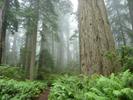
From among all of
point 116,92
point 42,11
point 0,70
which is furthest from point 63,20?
point 116,92

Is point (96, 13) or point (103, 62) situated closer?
point (103, 62)

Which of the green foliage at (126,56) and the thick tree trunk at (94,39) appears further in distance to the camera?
the thick tree trunk at (94,39)

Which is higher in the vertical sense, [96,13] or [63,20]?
[63,20]

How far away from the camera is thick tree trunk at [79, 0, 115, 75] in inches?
245

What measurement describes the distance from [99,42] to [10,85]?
4559mm

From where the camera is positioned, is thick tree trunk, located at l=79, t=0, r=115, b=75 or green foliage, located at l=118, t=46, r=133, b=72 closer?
green foliage, located at l=118, t=46, r=133, b=72

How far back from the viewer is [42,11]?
1972 centimetres

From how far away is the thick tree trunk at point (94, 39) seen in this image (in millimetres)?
6230

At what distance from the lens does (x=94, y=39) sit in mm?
6496

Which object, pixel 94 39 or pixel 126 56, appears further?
pixel 94 39

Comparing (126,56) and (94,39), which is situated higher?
(94,39)

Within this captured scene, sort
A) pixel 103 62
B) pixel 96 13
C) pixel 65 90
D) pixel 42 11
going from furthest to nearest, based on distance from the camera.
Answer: pixel 42 11, pixel 96 13, pixel 103 62, pixel 65 90

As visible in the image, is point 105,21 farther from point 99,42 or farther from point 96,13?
point 99,42

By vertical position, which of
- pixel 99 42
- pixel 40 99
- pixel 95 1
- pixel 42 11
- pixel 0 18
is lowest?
pixel 40 99
